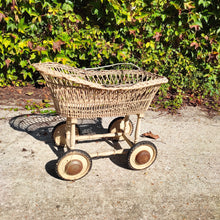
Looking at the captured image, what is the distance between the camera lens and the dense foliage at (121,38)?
Result: 13.7 feet

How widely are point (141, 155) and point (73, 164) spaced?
0.77 meters

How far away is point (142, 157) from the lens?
8.62ft

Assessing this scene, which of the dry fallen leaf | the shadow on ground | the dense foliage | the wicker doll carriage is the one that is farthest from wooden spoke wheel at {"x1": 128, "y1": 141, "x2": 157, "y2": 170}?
Result: the dense foliage

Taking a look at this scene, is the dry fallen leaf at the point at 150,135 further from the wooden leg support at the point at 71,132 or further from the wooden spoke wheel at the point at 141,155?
the wooden leg support at the point at 71,132

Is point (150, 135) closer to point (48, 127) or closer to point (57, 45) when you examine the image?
point (48, 127)

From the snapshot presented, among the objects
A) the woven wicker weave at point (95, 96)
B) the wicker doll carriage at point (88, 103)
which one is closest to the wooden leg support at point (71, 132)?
the wicker doll carriage at point (88, 103)

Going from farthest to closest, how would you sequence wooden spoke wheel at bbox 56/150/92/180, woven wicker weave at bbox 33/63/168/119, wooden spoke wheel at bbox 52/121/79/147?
wooden spoke wheel at bbox 52/121/79/147, wooden spoke wheel at bbox 56/150/92/180, woven wicker weave at bbox 33/63/168/119

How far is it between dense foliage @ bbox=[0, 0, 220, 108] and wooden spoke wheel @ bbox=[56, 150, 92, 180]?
2494 millimetres

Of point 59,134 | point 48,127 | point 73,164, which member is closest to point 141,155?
point 73,164

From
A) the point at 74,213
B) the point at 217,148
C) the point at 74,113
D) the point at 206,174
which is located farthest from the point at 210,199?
the point at 74,113

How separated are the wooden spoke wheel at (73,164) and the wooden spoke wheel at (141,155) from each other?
0.50 m

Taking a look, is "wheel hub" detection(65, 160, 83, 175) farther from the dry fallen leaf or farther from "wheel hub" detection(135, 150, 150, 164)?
the dry fallen leaf

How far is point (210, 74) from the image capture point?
509 centimetres

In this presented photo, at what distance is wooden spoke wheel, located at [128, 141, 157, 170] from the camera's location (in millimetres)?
2598
